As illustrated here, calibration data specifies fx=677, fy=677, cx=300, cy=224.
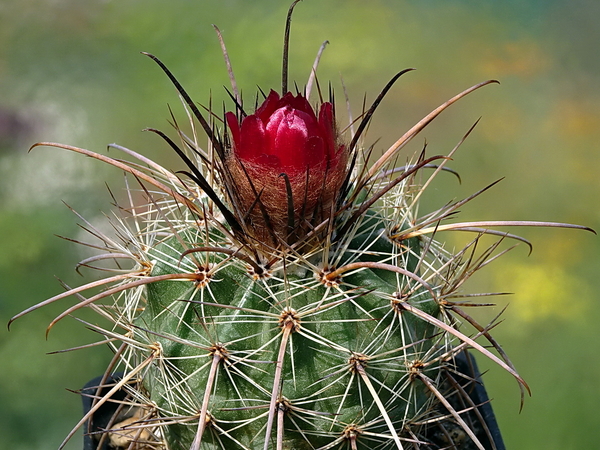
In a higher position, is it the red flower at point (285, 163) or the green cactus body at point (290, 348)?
the red flower at point (285, 163)

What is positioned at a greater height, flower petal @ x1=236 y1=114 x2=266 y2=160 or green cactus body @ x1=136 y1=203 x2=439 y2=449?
flower petal @ x1=236 y1=114 x2=266 y2=160

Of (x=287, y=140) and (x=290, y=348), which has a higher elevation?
(x=287, y=140)

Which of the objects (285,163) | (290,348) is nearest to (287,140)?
(285,163)

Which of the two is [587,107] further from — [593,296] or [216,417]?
[216,417]

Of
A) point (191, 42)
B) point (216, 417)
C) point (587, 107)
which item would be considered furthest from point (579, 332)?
point (191, 42)

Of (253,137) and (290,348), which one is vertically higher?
(253,137)

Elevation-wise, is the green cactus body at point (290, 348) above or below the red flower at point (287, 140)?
below

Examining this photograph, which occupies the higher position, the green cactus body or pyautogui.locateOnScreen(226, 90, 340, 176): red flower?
pyautogui.locateOnScreen(226, 90, 340, 176): red flower

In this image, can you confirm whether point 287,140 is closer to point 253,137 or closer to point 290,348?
point 253,137
